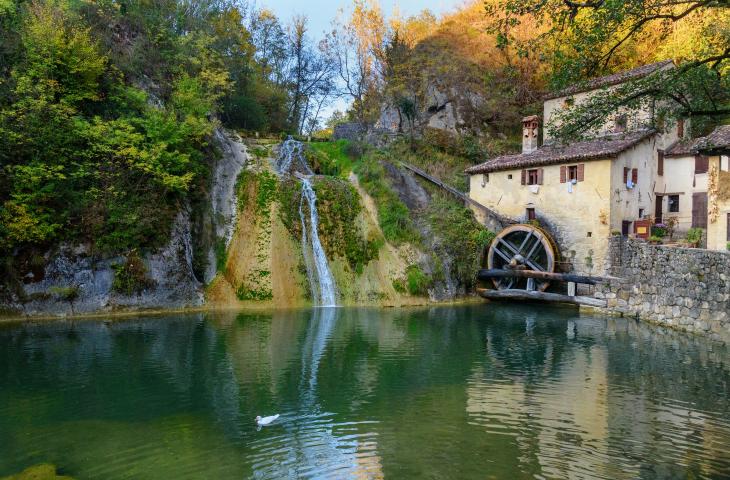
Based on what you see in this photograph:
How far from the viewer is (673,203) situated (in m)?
27.5

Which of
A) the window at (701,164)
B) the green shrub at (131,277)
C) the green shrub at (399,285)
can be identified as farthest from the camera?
the window at (701,164)

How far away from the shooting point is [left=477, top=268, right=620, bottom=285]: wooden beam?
2328cm

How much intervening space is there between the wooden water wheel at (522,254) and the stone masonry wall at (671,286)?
9.88 ft

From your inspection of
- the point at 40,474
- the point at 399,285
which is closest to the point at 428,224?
the point at 399,285

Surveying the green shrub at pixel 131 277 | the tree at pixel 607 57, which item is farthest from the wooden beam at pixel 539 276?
the green shrub at pixel 131 277

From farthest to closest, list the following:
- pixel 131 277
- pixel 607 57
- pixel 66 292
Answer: pixel 131 277 → pixel 66 292 → pixel 607 57

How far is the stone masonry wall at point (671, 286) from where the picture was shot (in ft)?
57.5

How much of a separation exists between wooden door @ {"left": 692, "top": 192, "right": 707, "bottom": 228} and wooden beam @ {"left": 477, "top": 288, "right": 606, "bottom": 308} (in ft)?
25.7

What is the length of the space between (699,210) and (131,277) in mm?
28564

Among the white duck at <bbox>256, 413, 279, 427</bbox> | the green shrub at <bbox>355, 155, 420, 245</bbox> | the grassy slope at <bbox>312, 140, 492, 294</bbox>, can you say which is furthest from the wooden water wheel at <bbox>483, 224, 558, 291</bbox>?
the white duck at <bbox>256, 413, 279, 427</bbox>

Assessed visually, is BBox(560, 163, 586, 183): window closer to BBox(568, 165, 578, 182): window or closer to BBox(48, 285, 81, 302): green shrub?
Answer: BBox(568, 165, 578, 182): window

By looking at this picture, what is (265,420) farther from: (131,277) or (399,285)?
(399,285)

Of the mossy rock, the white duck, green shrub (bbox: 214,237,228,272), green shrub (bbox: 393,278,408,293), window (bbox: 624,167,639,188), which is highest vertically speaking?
window (bbox: 624,167,639,188)

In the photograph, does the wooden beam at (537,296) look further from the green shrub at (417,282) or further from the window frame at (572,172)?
the window frame at (572,172)
